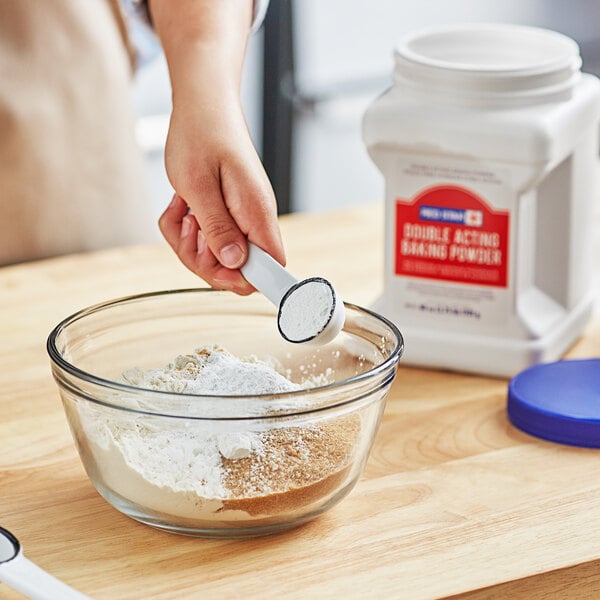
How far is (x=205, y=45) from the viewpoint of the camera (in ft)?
3.27

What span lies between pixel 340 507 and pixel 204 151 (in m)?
0.30

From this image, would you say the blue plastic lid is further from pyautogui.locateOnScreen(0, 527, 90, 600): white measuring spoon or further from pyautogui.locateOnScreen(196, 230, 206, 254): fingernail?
pyautogui.locateOnScreen(0, 527, 90, 600): white measuring spoon

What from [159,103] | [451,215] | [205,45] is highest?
[205,45]

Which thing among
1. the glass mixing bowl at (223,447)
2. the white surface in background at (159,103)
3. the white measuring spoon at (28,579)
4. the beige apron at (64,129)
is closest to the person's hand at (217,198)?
the glass mixing bowl at (223,447)

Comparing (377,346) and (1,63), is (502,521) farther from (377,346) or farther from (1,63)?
(1,63)

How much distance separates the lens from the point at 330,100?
9.23 feet

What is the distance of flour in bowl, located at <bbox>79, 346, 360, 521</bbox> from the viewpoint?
28.2 inches

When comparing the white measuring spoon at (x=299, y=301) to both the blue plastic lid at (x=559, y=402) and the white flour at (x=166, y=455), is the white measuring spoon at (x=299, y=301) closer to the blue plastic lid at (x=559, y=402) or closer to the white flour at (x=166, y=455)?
the white flour at (x=166, y=455)

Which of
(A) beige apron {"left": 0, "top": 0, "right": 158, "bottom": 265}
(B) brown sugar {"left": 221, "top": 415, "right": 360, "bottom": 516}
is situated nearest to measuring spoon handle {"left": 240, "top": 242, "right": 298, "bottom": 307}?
(B) brown sugar {"left": 221, "top": 415, "right": 360, "bottom": 516}

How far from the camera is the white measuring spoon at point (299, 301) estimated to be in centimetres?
76

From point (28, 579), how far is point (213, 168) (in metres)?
0.37

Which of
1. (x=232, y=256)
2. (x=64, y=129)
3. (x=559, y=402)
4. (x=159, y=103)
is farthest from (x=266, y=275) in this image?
(x=159, y=103)

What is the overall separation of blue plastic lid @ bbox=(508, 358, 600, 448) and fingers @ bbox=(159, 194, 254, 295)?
0.24 m

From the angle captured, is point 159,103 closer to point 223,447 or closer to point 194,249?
point 194,249
